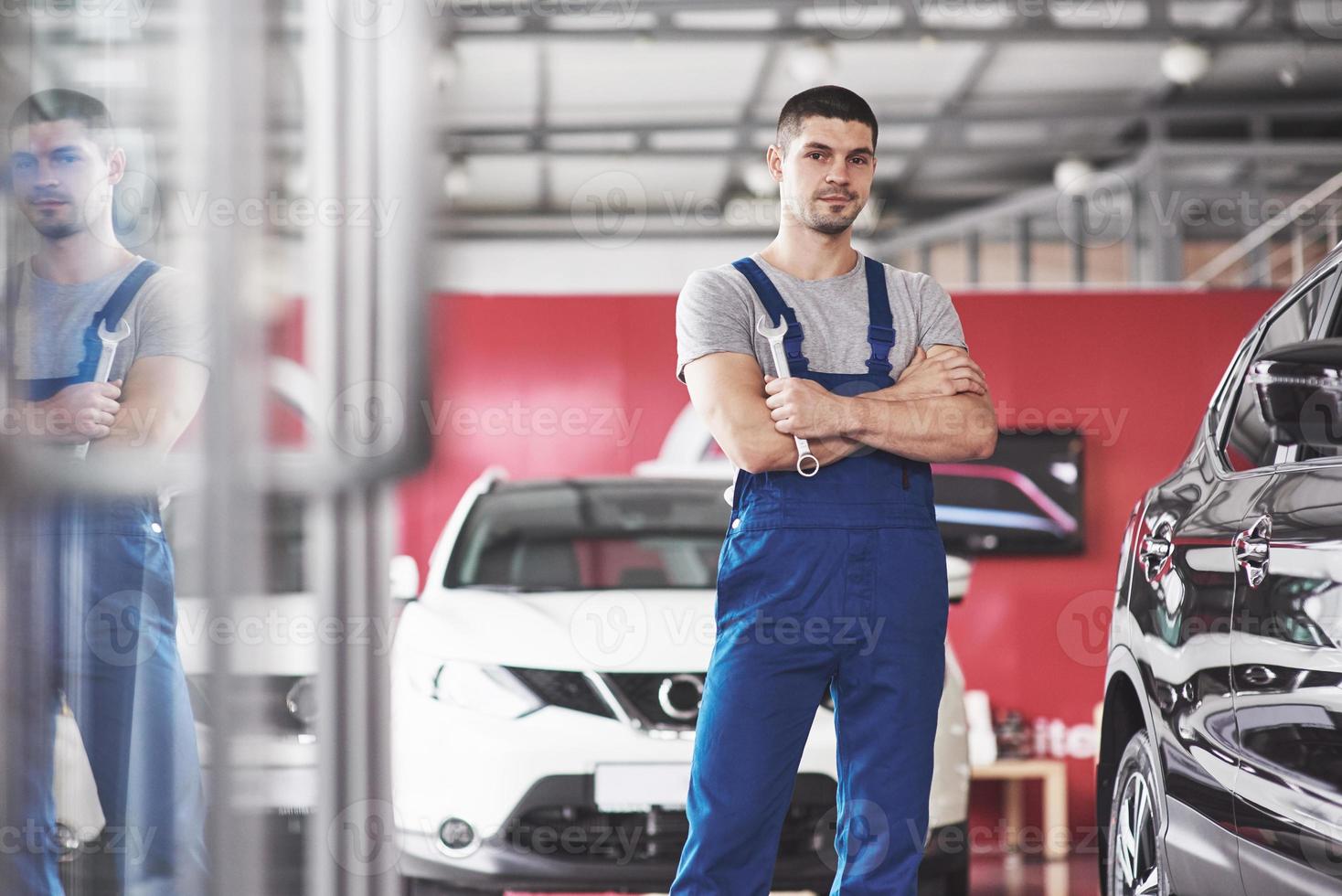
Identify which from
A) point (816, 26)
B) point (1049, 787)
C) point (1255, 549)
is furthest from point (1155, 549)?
point (816, 26)

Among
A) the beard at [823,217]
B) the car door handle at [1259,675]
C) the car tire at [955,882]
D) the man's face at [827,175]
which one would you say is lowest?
the car tire at [955,882]

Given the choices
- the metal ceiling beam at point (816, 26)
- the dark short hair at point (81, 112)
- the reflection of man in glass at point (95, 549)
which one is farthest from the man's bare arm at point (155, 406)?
the metal ceiling beam at point (816, 26)

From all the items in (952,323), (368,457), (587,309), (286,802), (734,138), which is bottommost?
(286,802)

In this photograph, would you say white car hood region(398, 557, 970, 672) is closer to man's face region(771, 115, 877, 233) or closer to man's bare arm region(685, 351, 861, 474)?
man's bare arm region(685, 351, 861, 474)

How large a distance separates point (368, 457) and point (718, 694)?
1399 millimetres

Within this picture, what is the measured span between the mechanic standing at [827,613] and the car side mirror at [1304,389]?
490 millimetres

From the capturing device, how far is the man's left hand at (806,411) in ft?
6.82

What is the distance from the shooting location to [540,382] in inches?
247

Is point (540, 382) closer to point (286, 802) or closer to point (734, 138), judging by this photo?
point (734, 138)

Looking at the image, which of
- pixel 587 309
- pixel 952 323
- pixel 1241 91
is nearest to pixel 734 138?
pixel 1241 91

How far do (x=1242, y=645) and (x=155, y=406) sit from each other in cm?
159

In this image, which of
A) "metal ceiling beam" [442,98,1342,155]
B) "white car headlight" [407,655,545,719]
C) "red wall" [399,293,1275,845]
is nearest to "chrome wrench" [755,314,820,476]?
"white car headlight" [407,655,545,719]

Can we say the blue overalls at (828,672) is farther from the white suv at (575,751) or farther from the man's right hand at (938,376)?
the white suv at (575,751)

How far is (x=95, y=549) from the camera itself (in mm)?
799
